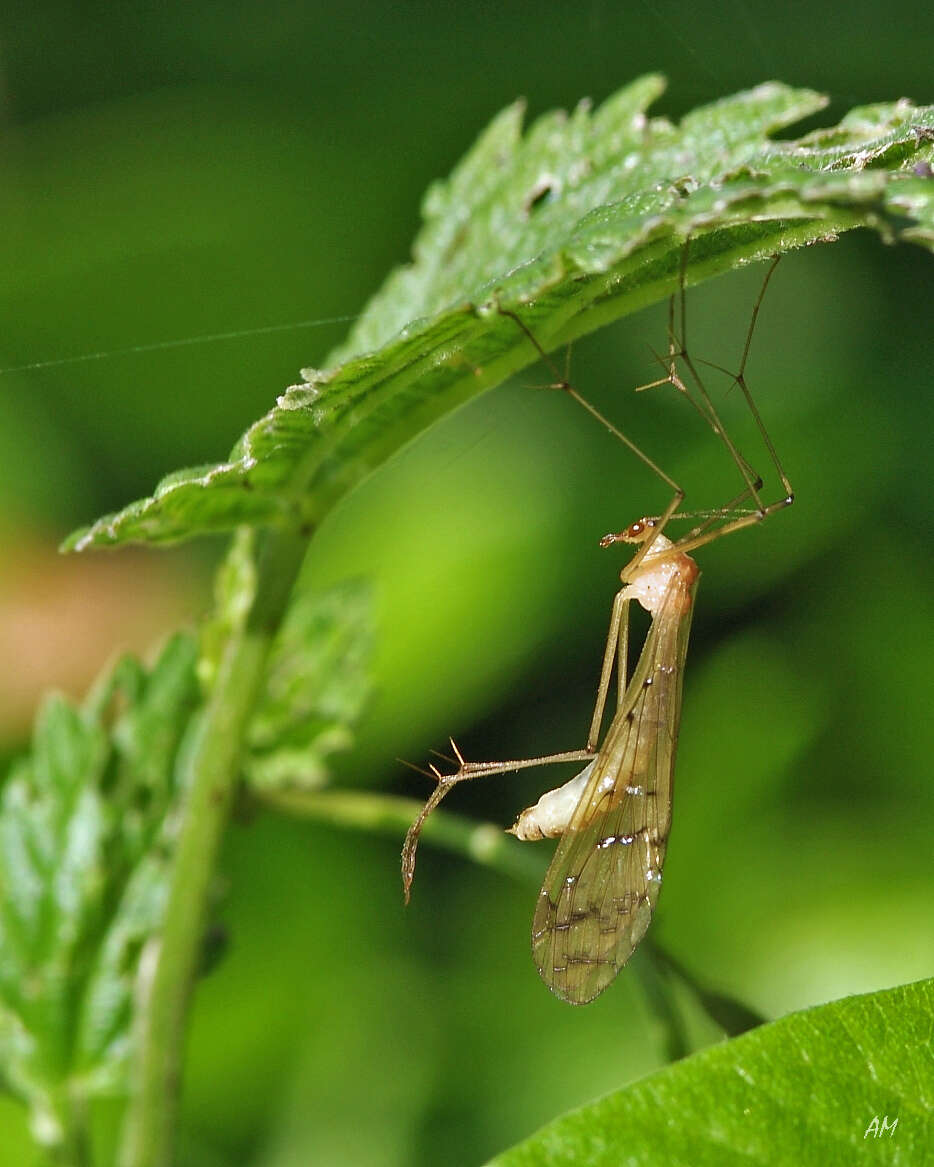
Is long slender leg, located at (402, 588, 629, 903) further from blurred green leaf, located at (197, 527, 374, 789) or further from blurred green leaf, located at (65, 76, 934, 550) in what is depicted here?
blurred green leaf, located at (65, 76, 934, 550)

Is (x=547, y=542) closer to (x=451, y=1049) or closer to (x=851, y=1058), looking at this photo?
(x=451, y=1049)

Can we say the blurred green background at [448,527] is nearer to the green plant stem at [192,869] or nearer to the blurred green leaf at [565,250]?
the green plant stem at [192,869]

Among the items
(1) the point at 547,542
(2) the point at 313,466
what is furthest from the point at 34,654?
(2) the point at 313,466

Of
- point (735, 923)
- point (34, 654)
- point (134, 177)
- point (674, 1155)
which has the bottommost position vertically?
point (674, 1155)

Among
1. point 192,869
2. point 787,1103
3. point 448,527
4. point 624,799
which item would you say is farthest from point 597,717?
point 448,527

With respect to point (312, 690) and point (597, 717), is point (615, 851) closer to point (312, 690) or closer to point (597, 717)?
point (597, 717)
